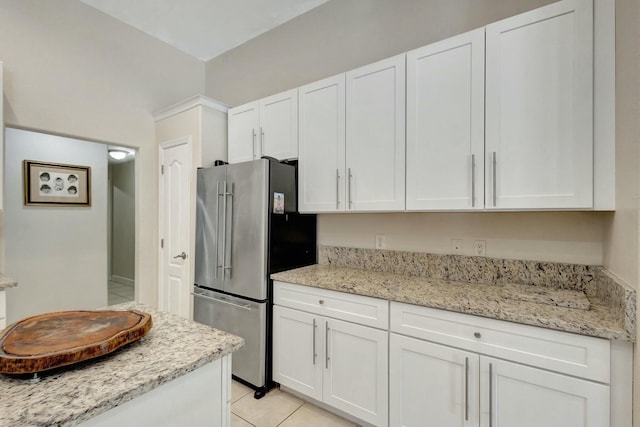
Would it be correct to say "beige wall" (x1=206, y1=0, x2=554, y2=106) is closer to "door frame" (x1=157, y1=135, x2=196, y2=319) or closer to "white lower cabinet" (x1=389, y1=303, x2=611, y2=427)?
"door frame" (x1=157, y1=135, x2=196, y2=319)

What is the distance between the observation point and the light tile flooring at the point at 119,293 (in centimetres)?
483

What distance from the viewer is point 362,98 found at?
2.05m

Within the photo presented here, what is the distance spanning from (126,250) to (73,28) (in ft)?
14.4

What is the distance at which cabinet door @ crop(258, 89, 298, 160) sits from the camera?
2.37 metres

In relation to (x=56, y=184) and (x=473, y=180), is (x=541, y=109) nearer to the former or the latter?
(x=473, y=180)

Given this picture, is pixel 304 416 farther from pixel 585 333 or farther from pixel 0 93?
pixel 0 93

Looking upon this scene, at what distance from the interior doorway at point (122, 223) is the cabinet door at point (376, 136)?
5.07 metres

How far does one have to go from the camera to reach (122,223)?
5.87 m

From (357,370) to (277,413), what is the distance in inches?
26.3

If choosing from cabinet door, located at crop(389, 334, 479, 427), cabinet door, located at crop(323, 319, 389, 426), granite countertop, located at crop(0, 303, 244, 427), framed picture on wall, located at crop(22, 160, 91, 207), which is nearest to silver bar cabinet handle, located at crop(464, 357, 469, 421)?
cabinet door, located at crop(389, 334, 479, 427)

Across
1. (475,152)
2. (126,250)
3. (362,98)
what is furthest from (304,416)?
(126,250)

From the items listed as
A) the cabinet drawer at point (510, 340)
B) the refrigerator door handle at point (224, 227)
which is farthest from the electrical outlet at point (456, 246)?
the refrigerator door handle at point (224, 227)

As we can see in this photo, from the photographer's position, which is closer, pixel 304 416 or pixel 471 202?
pixel 471 202

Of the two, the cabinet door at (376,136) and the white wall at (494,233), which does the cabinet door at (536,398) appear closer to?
the white wall at (494,233)
